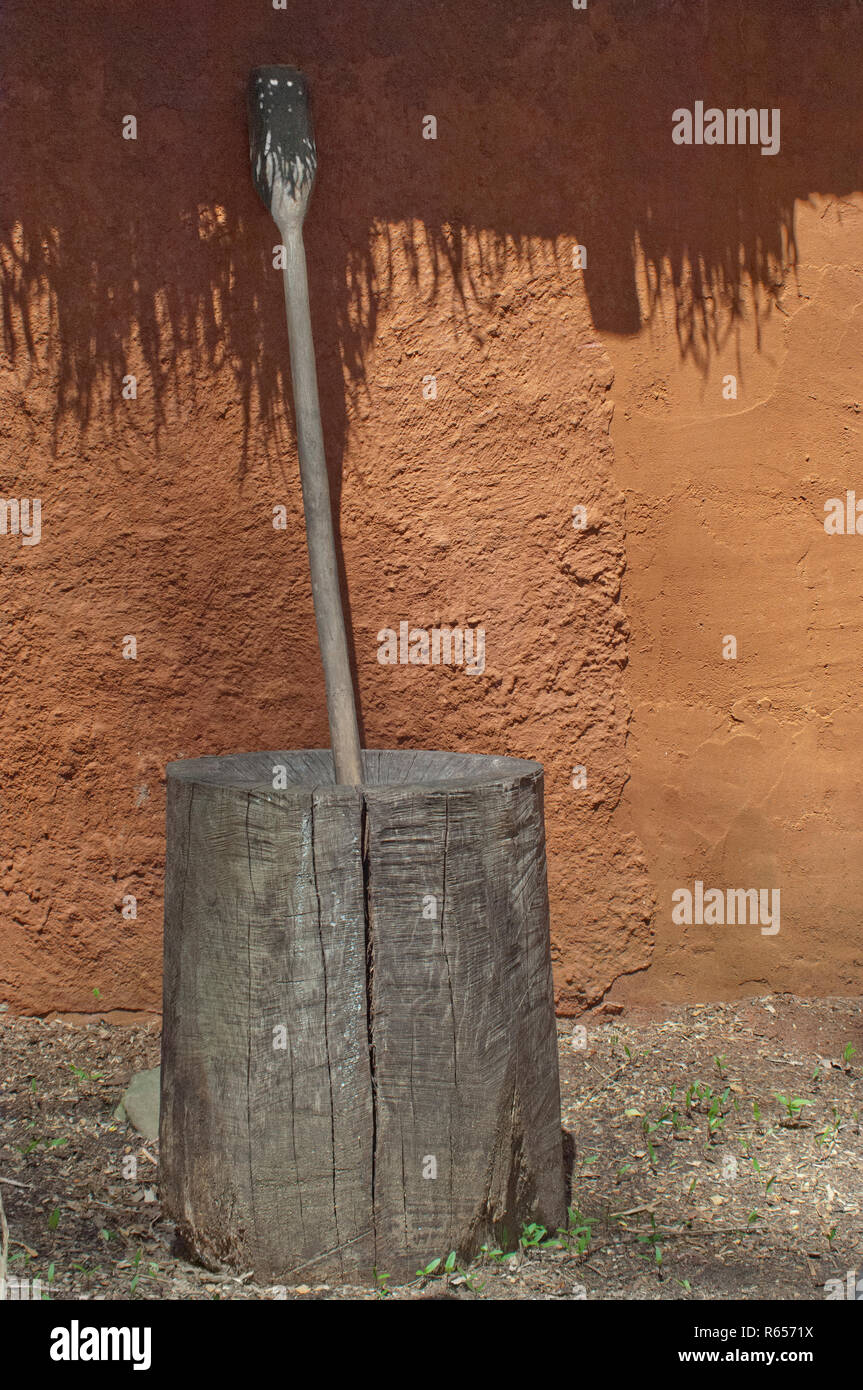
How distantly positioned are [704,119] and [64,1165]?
3067 millimetres

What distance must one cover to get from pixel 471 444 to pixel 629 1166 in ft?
6.03

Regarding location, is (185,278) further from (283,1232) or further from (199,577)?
(283,1232)

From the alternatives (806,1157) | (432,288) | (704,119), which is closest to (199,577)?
(432,288)

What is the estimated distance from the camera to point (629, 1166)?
8.70ft

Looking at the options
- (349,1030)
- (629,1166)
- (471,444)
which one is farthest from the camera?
(471,444)

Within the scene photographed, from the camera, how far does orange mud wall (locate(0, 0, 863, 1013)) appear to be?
3020 mm

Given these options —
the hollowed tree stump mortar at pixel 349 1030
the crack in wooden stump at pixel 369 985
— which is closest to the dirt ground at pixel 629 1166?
the hollowed tree stump mortar at pixel 349 1030

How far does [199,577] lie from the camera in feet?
10.1

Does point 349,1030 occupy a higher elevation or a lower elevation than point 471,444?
lower

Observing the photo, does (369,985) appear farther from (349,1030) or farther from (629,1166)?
(629,1166)

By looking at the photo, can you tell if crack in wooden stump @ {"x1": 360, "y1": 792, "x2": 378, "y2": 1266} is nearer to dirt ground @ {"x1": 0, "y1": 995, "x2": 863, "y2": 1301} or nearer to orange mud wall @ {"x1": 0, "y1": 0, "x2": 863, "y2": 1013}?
dirt ground @ {"x1": 0, "y1": 995, "x2": 863, "y2": 1301}

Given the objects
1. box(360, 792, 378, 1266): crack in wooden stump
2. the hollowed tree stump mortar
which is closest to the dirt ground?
the hollowed tree stump mortar

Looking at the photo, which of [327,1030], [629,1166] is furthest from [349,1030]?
[629,1166]

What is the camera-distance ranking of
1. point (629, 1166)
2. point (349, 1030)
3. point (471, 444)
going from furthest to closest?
point (471, 444)
point (629, 1166)
point (349, 1030)
